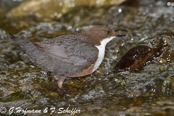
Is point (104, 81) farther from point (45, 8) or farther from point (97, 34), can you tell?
point (45, 8)

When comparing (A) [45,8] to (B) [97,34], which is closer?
(B) [97,34]

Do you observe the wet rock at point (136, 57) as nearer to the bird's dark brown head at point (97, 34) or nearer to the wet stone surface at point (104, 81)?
the wet stone surface at point (104, 81)

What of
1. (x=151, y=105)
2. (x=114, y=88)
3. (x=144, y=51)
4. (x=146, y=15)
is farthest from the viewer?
(x=146, y=15)

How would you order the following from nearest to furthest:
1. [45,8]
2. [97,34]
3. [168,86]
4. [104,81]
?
1. [168,86]
2. [104,81]
3. [97,34]
4. [45,8]

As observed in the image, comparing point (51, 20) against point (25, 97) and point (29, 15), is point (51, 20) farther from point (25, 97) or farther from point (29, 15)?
point (25, 97)

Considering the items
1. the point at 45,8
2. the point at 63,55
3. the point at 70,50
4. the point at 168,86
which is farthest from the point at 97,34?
the point at 45,8

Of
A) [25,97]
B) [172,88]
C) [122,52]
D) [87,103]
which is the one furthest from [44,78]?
[172,88]

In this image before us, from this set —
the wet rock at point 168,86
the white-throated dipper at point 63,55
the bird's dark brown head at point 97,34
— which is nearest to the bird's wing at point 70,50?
the white-throated dipper at point 63,55
